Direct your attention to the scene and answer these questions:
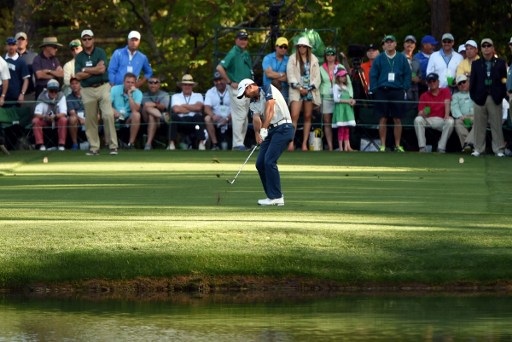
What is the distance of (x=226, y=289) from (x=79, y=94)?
17387mm

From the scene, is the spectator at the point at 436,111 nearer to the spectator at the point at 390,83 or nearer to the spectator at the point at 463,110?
the spectator at the point at 463,110

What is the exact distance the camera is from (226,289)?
1418 centimetres

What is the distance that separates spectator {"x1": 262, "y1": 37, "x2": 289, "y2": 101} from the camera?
30.0 meters

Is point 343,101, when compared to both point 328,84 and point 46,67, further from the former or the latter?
point 46,67

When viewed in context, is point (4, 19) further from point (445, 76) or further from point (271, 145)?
→ point (271, 145)

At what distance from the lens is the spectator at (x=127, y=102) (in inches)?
1201

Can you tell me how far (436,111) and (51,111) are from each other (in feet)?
25.2

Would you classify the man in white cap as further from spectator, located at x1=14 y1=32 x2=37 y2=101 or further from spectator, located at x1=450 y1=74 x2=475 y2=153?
spectator, located at x1=450 y1=74 x2=475 y2=153

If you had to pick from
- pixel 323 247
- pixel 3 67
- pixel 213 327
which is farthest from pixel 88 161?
pixel 213 327

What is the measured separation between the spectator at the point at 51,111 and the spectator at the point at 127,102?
1.03 m

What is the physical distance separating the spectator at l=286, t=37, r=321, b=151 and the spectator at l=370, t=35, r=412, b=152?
117 cm

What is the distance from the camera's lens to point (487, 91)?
93.8 feet

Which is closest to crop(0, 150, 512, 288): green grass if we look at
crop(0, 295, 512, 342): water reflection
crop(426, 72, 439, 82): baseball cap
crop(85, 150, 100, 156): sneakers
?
crop(0, 295, 512, 342): water reflection

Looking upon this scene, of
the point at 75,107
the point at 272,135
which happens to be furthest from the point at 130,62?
the point at 272,135
